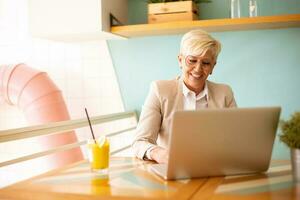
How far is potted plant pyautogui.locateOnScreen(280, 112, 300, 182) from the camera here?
1.25m

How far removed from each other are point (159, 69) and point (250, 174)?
1.69m

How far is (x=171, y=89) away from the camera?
205 centimetres

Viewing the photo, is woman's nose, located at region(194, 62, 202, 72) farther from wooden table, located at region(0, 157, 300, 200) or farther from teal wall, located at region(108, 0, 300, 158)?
teal wall, located at region(108, 0, 300, 158)

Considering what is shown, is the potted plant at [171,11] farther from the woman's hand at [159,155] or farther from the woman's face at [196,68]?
the woman's hand at [159,155]

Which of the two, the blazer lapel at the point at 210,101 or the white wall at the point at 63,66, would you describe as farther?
the white wall at the point at 63,66

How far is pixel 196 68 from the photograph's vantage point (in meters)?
2.00

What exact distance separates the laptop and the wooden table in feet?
0.13

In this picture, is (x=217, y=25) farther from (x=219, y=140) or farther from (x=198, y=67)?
(x=219, y=140)

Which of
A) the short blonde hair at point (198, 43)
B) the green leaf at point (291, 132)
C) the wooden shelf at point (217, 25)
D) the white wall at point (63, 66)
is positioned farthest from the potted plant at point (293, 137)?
the white wall at point (63, 66)

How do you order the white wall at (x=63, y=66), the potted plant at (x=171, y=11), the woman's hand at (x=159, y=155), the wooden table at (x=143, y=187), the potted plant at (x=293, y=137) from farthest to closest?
the white wall at (x=63, y=66) → the potted plant at (x=171, y=11) → the woman's hand at (x=159, y=155) → the potted plant at (x=293, y=137) → the wooden table at (x=143, y=187)

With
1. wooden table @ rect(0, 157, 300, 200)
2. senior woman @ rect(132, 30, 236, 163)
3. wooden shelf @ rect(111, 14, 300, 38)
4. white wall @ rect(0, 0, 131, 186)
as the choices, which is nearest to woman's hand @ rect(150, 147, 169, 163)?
wooden table @ rect(0, 157, 300, 200)

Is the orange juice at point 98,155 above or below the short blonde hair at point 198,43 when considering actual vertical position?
below

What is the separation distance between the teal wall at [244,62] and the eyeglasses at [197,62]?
92cm

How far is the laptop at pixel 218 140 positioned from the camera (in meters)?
1.25
